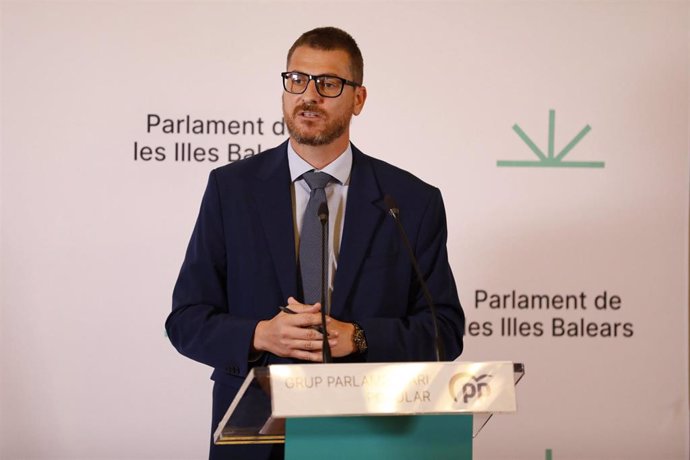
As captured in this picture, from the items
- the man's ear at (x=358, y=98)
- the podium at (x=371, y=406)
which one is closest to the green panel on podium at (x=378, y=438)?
the podium at (x=371, y=406)

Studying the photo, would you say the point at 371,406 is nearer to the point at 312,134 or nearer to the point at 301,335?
the point at 301,335

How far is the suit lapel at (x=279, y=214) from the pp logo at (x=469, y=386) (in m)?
0.85

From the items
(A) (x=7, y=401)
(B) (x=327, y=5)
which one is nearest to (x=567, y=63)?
(B) (x=327, y=5)

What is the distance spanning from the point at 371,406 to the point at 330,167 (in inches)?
45.0

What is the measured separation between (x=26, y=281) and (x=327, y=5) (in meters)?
1.59

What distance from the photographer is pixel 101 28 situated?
12.1 ft

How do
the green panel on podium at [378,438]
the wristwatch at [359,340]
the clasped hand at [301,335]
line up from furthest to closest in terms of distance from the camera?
1. the wristwatch at [359,340]
2. the clasped hand at [301,335]
3. the green panel on podium at [378,438]

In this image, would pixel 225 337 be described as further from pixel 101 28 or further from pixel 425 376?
pixel 101 28

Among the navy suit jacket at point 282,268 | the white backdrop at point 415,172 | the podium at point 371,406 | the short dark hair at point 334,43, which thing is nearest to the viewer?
the podium at point 371,406

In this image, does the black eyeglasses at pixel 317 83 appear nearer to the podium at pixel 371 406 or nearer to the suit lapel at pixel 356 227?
the suit lapel at pixel 356 227

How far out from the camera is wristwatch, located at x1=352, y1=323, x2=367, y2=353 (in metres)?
2.40

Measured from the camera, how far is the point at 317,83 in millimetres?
2785

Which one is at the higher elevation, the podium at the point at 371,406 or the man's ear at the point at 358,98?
the man's ear at the point at 358,98

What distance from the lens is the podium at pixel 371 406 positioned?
70.1 inches
